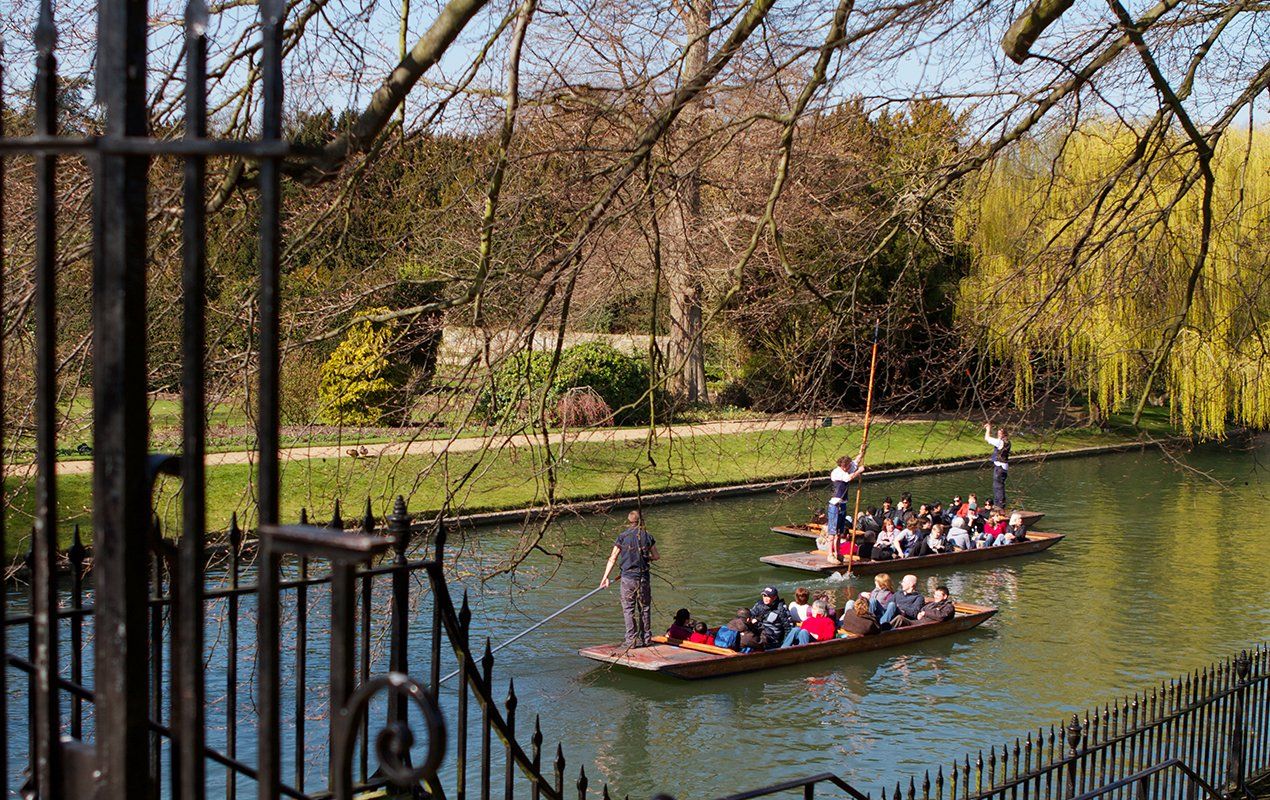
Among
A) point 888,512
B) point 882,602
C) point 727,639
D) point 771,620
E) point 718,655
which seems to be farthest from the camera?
point 888,512

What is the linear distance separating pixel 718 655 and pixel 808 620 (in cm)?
158

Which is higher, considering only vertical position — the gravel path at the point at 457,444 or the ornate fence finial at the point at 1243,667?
the gravel path at the point at 457,444

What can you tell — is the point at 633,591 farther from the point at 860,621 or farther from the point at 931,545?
the point at 931,545

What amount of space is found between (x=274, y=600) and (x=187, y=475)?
21 cm

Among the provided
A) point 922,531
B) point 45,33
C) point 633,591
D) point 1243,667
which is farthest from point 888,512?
point 45,33

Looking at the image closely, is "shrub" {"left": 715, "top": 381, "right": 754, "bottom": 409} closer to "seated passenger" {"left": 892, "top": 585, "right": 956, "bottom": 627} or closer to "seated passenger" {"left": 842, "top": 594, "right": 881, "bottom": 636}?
"seated passenger" {"left": 892, "top": 585, "right": 956, "bottom": 627}

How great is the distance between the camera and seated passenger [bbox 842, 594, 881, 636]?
1466 cm

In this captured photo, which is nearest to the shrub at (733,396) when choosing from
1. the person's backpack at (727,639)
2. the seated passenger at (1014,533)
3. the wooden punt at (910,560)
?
the wooden punt at (910,560)

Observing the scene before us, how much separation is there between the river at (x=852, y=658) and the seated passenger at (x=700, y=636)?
55 centimetres

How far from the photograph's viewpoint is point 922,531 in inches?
789

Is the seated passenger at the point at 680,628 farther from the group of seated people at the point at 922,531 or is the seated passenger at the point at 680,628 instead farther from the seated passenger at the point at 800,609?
the group of seated people at the point at 922,531

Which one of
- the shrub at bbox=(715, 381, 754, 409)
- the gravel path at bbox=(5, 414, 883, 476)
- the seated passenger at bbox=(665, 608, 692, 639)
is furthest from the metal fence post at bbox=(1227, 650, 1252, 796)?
the shrub at bbox=(715, 381, 754, 409)

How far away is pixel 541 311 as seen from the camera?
18.9 ft

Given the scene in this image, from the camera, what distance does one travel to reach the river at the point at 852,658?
36.8 ft
